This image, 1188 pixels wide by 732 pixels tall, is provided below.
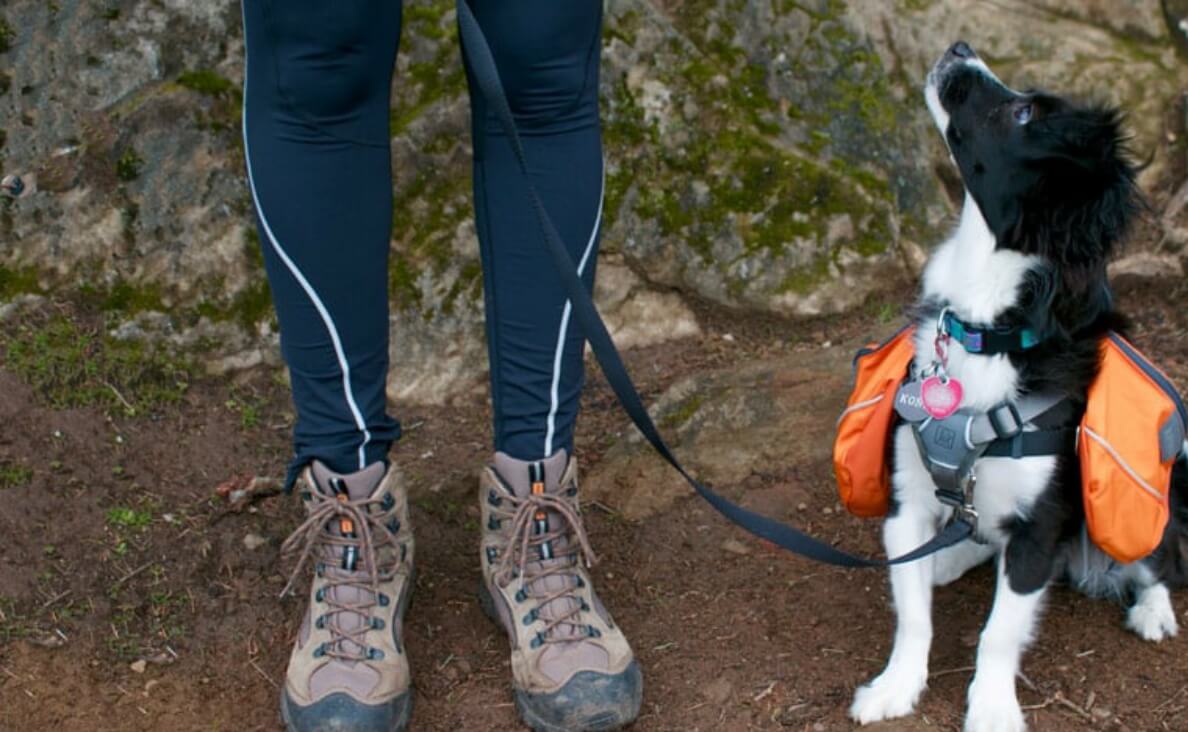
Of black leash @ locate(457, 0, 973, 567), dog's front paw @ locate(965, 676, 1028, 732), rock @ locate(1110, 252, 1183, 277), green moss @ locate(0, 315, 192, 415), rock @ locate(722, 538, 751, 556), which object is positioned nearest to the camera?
black leash @ locate(457, 0, 973, 567)

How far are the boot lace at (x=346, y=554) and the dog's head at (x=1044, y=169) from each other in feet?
4.05

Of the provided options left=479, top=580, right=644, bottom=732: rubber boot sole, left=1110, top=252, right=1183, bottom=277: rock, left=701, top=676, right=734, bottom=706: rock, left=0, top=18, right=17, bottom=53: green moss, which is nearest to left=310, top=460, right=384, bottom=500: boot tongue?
left=479, top=580, right=644, bottom=732: rubber boot sole

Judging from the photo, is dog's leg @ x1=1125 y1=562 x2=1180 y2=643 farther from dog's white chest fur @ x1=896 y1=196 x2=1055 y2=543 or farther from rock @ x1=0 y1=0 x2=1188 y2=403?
rock @ x1=0 y1=0 x2=1188 y2=403

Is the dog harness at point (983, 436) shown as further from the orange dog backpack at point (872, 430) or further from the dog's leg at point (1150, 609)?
the dog's leg at point (1150, 609)

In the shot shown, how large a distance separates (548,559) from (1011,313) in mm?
954

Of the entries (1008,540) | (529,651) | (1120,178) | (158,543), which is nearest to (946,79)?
(1120,178)

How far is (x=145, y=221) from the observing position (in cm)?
331

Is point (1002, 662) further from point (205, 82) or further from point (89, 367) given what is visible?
point (205, 82)

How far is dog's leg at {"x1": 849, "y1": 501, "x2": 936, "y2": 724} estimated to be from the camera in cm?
229

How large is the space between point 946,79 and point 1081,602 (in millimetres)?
1137

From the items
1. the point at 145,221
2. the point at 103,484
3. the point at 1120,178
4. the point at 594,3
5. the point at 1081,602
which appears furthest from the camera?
the point at 145,221

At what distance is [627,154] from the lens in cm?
360

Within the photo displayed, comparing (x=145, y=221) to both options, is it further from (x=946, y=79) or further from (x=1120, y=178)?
(x=1120, y=178)

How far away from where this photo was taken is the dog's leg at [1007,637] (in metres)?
2.23
